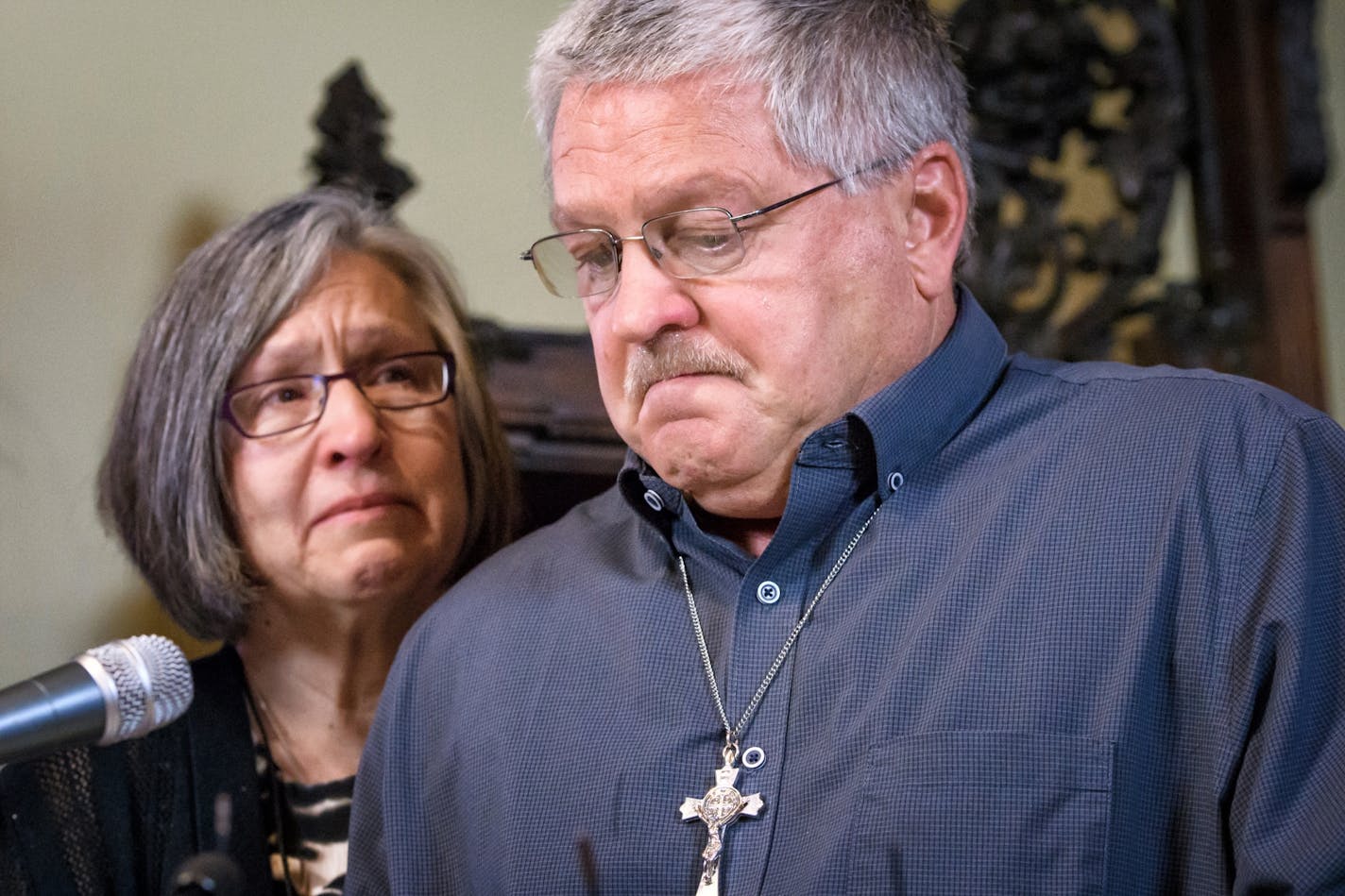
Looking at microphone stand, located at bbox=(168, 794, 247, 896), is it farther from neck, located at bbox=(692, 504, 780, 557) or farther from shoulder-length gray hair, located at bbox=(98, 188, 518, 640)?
shoulder-length gray hair, located at bbox=(98, 188, 518, 640)

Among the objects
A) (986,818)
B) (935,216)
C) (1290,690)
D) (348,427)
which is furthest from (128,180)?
(1290,690)

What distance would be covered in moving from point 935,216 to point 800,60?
0.77 ft

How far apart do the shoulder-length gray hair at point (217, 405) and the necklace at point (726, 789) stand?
828 mm

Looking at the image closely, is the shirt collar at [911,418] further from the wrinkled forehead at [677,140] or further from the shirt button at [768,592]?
the wrinkled forehead at [677,140]

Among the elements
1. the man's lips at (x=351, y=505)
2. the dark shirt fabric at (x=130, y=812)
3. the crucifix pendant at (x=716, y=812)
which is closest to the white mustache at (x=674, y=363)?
the crucifix pendant at (x=716, y=812)

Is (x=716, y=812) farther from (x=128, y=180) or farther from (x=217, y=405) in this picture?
(x=128, y=180)

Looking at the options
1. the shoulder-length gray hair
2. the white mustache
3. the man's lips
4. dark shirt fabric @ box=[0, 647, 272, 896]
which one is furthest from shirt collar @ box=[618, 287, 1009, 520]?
dark shirt fabric @ box=[0, 647, 272, 896]

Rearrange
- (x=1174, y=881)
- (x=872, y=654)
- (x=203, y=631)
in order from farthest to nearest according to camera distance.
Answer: (x=203, y=631)
(x=872, y=654)
(x=1174, y=881)

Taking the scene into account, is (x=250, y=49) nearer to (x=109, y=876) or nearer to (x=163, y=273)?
(x=163, y=273)

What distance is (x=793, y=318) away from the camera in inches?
60.5

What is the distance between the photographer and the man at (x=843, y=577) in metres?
1.32

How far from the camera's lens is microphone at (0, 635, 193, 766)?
1.23 m

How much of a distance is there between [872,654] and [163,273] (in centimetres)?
164

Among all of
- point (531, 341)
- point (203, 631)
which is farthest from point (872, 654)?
point (531, 341)
